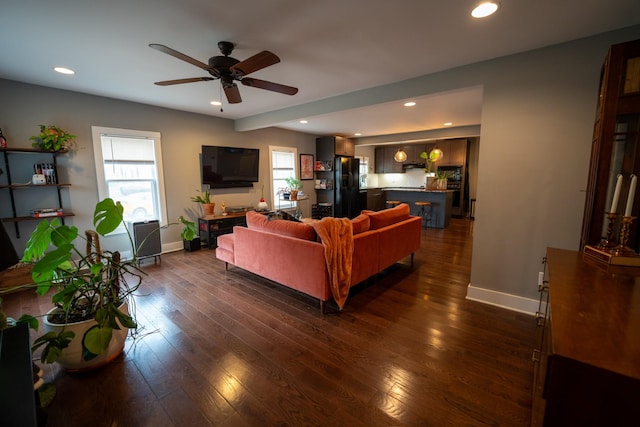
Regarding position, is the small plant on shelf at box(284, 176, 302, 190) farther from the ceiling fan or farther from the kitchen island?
the ceiling fan

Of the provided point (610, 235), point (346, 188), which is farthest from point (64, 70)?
point (346, 188)

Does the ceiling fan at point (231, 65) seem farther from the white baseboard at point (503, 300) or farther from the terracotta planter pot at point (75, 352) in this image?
the white baseboard at point (503, 300)

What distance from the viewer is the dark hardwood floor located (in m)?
1.52

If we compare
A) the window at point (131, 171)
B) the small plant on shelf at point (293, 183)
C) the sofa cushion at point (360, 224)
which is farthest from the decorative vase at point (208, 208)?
the sofa cushion at point (360, 224)

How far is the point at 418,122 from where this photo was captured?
→ 5.62m

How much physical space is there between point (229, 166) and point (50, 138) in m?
2.61

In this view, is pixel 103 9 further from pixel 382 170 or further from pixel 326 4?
pixel 382 170

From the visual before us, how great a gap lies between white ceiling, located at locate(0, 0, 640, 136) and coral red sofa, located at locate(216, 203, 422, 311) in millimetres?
1661

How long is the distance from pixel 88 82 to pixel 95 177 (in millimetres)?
1343

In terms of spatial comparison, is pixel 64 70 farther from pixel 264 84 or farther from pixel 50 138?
pixel 264 84

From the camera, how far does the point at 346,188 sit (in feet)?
24.7

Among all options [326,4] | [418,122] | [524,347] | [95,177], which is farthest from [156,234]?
[418,122]

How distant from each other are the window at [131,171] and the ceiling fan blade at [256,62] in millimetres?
2968

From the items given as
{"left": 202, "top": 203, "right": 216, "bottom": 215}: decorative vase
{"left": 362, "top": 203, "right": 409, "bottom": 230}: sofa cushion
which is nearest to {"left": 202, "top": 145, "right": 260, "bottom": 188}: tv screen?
{"left": 202, "top": 203, "right": 216, "bottom": 215}: decorative vase
